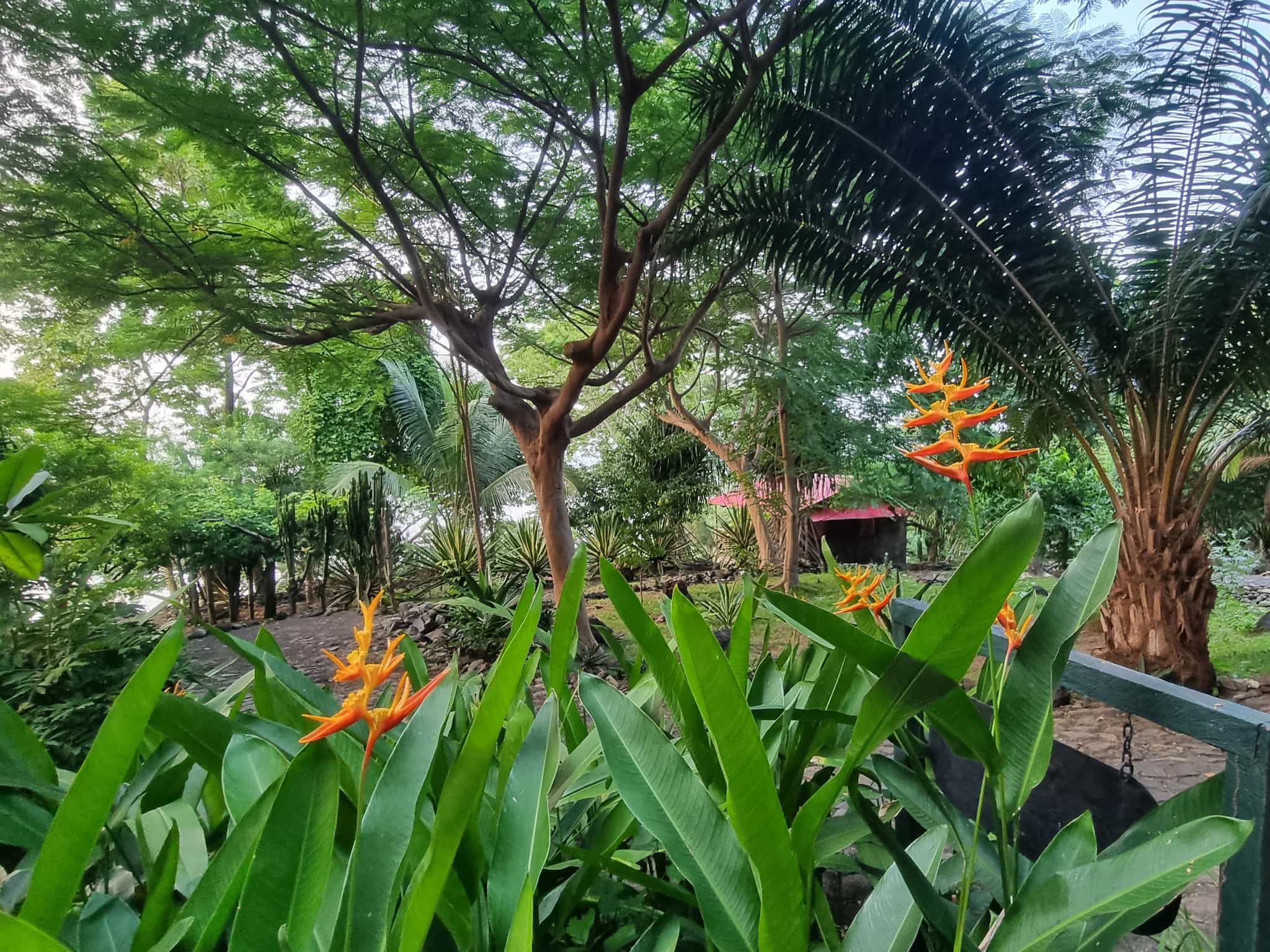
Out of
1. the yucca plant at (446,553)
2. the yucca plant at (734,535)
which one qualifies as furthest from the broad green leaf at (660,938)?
the yucca plant at (734,535)

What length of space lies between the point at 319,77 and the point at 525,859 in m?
3.41

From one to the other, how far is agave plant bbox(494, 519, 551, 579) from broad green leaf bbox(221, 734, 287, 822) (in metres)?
5.38

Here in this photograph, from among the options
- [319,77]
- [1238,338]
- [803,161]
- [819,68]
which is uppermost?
[319,77]

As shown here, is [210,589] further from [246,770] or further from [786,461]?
[246,770]

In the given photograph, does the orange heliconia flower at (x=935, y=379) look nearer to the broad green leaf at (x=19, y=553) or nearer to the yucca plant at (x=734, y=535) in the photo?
the broad green leaf at (x=19, y=553)

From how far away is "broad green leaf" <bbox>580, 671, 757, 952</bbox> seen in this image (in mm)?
418

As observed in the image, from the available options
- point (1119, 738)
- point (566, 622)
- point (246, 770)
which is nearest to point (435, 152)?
point (566, 622)

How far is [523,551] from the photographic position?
245 inches

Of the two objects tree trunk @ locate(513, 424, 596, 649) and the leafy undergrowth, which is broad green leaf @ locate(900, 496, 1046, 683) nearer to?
the leafy undergrowth

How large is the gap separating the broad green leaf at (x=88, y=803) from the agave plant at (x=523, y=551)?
5509 mm

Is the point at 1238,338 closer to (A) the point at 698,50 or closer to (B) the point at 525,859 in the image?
(A) the point at 698,50

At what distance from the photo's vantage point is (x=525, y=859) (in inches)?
18.3

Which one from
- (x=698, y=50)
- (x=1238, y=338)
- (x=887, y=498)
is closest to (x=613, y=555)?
(x=887, y=498)

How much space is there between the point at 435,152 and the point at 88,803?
3499 mm
